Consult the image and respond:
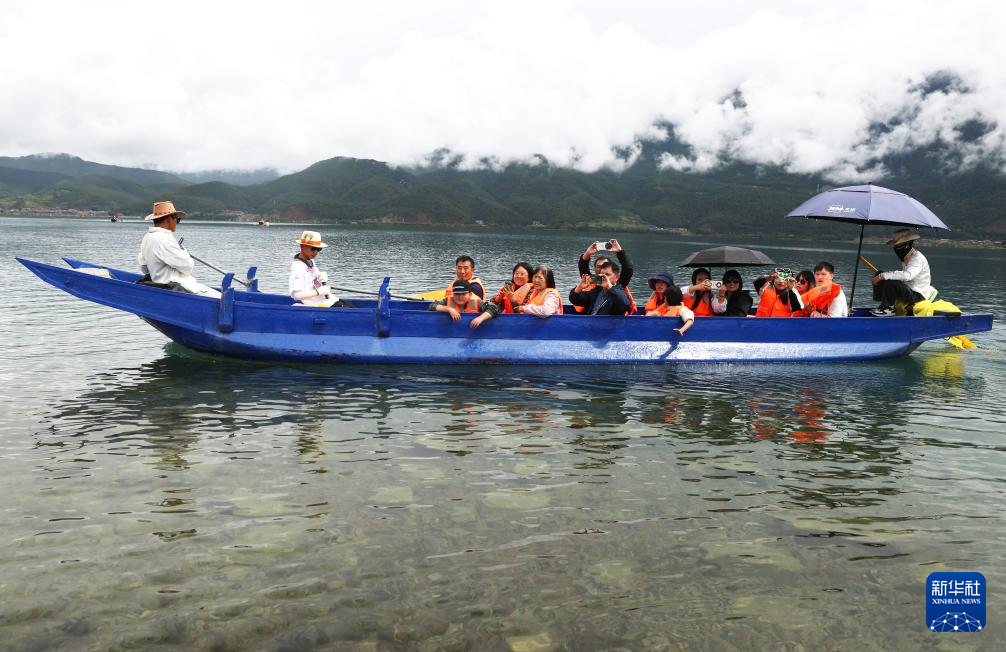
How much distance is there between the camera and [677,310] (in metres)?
15.6

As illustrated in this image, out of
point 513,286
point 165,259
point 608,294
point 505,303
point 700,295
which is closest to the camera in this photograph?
point 165,259

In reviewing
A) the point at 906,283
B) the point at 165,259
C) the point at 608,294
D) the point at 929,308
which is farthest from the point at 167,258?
the point at 929,308

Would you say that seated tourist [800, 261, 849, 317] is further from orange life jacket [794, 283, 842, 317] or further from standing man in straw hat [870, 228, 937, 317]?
standing man in straw hat [870, 228, 937, 317]

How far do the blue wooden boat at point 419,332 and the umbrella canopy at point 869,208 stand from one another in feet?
8.86

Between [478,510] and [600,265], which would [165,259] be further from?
[478,510]

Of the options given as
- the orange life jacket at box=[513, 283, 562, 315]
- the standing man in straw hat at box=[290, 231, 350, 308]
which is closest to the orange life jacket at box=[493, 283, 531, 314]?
the orange life jacket at box=[513, 283, 562, 315]

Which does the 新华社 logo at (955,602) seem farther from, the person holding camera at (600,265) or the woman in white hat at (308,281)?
the woman in white hat at (308,281)

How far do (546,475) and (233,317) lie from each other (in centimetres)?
887

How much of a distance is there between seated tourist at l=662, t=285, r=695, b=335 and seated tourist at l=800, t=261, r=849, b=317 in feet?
12.8

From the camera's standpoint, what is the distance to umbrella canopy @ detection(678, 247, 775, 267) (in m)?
15.5

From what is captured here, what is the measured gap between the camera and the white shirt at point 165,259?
1379cm

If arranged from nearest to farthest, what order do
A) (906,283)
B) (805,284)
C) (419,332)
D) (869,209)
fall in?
(419,332), (869,209), (805,284), (906,283)

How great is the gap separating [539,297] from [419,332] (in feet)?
9.59

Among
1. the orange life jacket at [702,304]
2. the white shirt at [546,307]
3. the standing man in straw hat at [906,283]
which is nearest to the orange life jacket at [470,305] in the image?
the white shirt at [546,307]
